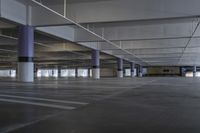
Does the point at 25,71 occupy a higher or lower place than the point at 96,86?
higher

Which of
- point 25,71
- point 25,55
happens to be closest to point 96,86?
point 25,71

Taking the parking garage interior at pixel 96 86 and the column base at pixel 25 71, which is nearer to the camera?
the parking garage interior at pixel 96 86

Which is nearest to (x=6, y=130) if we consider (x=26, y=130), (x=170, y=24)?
(x=26, y=130)

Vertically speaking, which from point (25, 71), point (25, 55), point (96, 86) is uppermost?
point (25, 55)

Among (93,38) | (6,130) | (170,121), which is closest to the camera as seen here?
(6,130)

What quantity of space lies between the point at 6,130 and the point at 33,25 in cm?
1787

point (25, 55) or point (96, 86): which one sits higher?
point (25, 55)

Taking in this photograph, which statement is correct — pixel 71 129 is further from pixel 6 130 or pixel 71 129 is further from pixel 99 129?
pixel 6 130

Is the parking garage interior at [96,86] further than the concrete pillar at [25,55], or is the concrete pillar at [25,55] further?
the concrete pillar at [25,55]

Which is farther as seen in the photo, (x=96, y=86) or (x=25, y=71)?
(x=25, y=71)

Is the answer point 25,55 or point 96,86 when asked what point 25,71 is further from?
point 96,86

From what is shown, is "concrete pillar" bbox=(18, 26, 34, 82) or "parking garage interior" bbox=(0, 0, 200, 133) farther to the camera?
"concrete pillar" bbox=(18, 26, 34, 82)

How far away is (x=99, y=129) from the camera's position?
4.57m

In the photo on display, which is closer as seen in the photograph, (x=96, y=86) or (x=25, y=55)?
(x=96, y=86)
